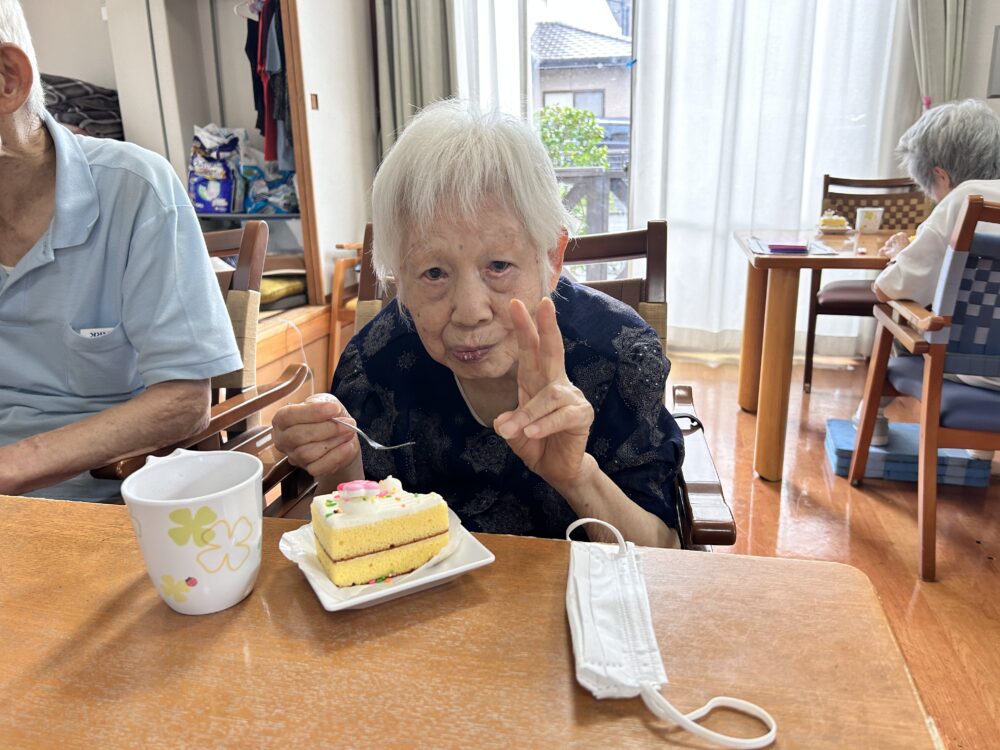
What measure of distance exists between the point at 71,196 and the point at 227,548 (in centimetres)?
81

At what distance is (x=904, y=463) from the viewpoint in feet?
8.52

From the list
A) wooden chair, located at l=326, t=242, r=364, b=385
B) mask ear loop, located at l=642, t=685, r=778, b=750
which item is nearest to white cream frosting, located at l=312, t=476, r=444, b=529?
mask ear loop, located at l=642, t=685, r=778, b=750

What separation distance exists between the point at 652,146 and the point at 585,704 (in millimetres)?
3909

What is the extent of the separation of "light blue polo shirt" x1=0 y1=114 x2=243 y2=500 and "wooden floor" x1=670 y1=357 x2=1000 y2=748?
158cm

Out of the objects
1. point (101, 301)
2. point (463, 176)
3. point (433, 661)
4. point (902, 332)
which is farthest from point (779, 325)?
point (433, 661)

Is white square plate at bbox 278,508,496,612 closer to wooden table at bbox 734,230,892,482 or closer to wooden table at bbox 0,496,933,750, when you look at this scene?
wooden table at bbox 0,496,933,750

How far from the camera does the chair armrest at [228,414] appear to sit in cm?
99

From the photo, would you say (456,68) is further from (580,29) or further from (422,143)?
(422,143)

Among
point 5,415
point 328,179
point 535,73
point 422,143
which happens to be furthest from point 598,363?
point 535,73

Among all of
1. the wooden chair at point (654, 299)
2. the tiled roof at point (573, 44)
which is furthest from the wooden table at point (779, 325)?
the tiled roof at point (573, 44)

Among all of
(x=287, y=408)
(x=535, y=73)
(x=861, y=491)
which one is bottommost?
(x=861, y=491)

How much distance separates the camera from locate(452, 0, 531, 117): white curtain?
→ 3914 millimetres

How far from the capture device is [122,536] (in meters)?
0.76

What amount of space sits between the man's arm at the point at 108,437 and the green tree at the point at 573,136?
3.43m
